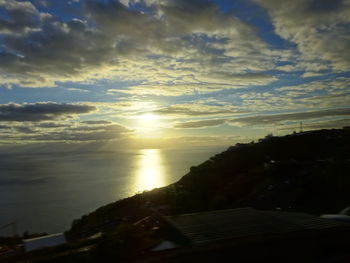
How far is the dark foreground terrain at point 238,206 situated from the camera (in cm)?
858

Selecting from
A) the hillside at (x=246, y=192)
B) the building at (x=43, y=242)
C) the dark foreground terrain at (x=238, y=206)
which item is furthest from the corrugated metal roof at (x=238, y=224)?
the hillside at (x=246, y=192)

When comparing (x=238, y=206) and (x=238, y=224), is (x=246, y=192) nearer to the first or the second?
(x=238, y=206)

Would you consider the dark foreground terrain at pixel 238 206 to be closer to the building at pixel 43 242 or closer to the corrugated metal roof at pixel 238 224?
the corrugated metal roof at pixel 238 224

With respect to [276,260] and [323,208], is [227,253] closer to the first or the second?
[276,260]

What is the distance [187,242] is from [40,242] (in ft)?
27.5

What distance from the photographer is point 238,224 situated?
1034 centimetres

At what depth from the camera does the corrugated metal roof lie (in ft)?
30.6

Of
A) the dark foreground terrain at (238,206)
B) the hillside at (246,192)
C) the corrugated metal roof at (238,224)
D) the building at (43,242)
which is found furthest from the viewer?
the hillside at (246,192)

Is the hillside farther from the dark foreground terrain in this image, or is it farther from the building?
the building

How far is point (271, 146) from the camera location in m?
50.1

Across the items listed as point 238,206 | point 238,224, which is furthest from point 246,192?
point 238,224

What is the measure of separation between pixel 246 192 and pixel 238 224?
60.3 ft

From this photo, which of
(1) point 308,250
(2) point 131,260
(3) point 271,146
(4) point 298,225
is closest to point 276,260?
(1) point 308,250

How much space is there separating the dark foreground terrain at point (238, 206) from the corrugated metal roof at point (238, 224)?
289 mm
